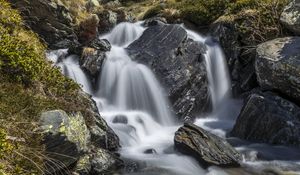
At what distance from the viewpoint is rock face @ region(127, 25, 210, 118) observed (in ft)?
59.9

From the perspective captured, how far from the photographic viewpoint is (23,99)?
9727 mm

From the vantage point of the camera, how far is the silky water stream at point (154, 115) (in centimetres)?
1242

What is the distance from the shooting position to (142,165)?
12125mm

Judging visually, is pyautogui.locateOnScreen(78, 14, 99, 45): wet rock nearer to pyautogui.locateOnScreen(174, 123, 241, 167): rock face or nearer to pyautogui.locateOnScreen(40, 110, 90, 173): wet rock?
pyautogui.locateOnScreen(174, 123, 241, 167): rock face

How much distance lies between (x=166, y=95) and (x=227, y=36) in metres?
4.98

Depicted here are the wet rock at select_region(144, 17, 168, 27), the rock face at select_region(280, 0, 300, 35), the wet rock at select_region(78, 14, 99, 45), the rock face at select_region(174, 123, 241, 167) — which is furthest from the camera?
the wet rock at select_region(144, 17, 168, 27)

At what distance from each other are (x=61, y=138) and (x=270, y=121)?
837 cm

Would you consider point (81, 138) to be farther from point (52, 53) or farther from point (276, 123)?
point (52, 53)

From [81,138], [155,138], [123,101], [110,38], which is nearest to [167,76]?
[123,101]

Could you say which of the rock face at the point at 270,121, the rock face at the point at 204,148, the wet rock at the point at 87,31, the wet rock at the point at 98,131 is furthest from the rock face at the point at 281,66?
the wet rock at the point at 87,31

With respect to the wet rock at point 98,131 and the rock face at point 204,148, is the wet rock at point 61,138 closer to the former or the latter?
the wet rock at point 98,131

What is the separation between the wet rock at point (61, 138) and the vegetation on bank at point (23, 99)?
23 cm

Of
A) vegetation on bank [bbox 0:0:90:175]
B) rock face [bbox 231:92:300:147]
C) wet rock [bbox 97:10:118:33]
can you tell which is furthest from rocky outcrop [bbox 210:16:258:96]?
vegetation on bank [bbox 0:0:90:175]

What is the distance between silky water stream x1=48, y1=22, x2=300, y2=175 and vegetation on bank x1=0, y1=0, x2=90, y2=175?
2.99 m
